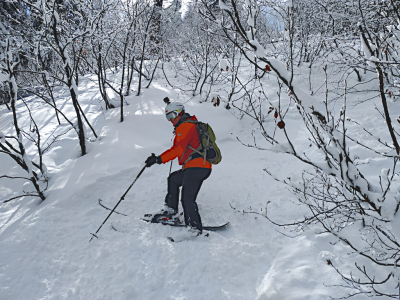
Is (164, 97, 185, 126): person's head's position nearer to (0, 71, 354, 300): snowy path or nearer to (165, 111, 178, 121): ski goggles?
(165, 111, 178, 121): ski goggles

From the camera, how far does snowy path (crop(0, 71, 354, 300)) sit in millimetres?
2648

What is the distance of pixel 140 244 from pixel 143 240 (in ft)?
0.29

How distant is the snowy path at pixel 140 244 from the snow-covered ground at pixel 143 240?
1cm

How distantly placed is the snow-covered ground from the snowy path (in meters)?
0.01

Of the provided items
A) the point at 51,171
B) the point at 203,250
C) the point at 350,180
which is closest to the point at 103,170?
the point at 51,171

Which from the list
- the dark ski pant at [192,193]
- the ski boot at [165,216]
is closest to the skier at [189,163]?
the dark ski pant at [192,193]

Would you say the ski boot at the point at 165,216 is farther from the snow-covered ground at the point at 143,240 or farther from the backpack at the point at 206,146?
the backpack at the point at 206,146

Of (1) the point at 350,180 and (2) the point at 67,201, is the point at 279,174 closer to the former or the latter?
(1) the point at 350,180

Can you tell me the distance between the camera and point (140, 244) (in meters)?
3.33

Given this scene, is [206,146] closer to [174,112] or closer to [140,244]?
[174,112]

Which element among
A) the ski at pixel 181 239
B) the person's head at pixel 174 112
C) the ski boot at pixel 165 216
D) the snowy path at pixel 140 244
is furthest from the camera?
the ski boot at pixel 165 216

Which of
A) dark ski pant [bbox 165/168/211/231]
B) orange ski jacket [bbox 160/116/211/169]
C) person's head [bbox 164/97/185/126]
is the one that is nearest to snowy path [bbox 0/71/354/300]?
dark ski pant [bbox 165/168/211/231]

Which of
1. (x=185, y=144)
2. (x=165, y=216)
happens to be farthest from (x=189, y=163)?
(x=165, y=216)

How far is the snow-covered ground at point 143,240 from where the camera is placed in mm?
2650
